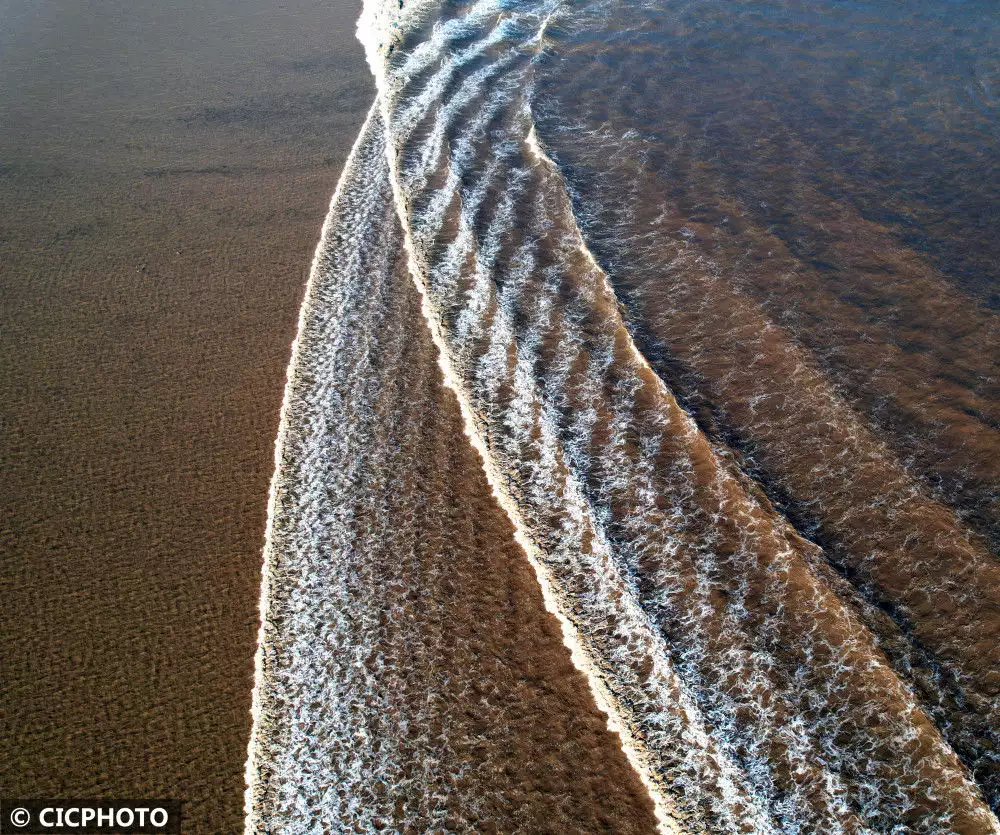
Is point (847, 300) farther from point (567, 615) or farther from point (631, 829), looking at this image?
point (631, 829)
